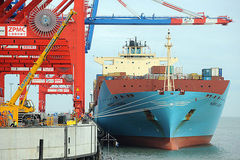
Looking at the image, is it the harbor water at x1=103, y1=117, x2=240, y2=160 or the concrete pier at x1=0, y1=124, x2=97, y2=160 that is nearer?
the concrete pier at x1=0, y1=124, x2=97, y2=160

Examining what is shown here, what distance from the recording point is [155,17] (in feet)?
111

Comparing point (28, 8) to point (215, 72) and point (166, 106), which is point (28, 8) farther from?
point (215, 72)

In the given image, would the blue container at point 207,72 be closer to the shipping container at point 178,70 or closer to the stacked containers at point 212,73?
the stacked containers at point 212,73

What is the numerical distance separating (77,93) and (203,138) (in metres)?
13.3

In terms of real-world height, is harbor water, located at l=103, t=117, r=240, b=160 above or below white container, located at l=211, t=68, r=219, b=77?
below

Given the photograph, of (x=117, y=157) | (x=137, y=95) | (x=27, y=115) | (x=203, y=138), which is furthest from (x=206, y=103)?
(x=27, y=115)

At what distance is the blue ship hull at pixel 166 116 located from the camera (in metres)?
27.7

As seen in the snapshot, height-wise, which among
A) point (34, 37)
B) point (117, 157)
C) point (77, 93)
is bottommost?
point (117, 157)

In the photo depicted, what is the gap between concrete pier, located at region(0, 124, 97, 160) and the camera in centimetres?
1652

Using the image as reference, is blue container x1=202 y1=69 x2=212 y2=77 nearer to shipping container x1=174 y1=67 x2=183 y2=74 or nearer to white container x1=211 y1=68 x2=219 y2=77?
white container x1=211 y1=68 x2=219 y2=77

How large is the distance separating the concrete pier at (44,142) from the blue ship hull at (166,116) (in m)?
10.9

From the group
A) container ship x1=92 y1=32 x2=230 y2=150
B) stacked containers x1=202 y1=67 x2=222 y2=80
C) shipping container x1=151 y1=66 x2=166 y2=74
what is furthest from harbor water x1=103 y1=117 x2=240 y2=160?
shipping container x1=151 y1=66 x2=166 y2=74

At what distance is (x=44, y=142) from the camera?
1694 cm

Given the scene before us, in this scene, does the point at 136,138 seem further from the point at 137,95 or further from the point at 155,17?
the point at 155,17
